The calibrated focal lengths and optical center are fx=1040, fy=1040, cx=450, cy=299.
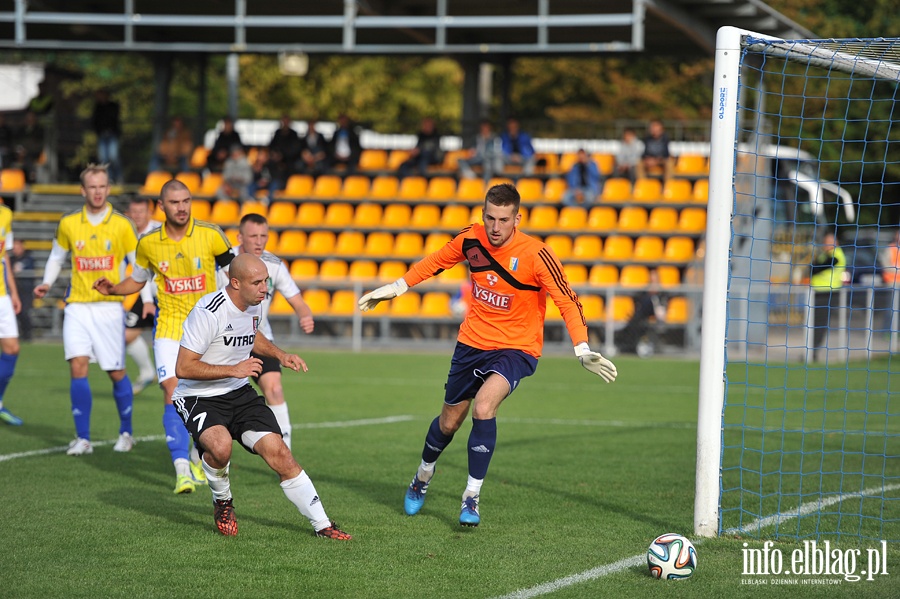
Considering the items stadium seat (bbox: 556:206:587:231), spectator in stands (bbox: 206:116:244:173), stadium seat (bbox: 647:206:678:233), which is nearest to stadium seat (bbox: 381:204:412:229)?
stadium seat (bbox: 556:206:587:231)

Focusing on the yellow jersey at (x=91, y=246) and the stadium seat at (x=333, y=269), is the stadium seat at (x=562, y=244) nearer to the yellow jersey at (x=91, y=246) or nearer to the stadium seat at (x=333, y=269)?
the stadium seat at (x=333, y=269)

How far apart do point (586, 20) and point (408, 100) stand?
21723 mm

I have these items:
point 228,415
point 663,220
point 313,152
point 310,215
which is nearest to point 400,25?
point 313,152

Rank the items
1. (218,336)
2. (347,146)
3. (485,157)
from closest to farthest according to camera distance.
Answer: (218,336), (485,157), (347,146)

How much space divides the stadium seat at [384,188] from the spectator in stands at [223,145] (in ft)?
11.1

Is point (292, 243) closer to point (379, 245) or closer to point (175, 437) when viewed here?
point (379, 245)

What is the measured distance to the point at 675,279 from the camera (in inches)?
834

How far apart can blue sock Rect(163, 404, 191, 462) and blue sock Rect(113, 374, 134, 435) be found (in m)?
1.40

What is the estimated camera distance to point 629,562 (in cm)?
591

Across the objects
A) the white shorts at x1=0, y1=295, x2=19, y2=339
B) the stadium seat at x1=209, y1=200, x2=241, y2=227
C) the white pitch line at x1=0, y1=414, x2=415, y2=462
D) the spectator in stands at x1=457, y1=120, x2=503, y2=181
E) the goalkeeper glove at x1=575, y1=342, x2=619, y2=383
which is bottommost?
the white pitch line at x1=0, y1=414, x2=415, y2=462

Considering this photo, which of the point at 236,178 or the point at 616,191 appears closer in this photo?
the point at 616,191

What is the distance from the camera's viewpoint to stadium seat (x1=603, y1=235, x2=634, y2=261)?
866 inches

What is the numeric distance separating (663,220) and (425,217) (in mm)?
5325

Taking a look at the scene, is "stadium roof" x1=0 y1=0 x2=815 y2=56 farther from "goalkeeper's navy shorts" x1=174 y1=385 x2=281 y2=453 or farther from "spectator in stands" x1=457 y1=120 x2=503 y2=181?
"goalkeeper's navy shorts" x1=174 y1=385 x2=281 y2=453
